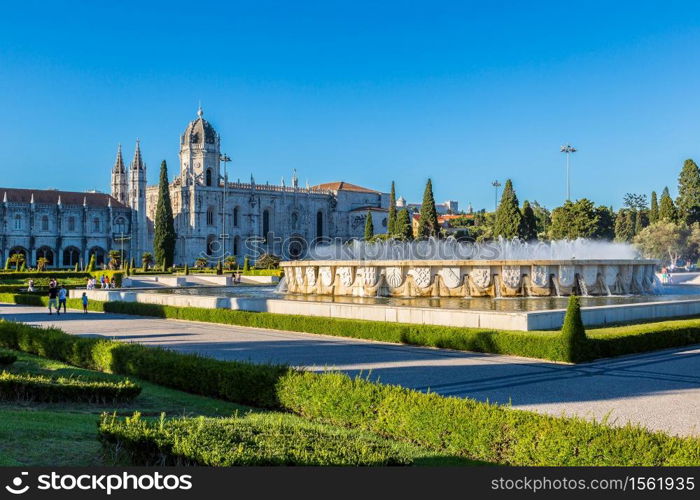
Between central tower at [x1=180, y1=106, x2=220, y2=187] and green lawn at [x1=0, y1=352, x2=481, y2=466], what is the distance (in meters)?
66.2

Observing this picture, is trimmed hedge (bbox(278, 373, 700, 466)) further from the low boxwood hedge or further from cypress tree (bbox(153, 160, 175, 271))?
cypress tree (bbox(153, 160, 175, 271))

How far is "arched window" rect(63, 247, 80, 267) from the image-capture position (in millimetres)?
68688

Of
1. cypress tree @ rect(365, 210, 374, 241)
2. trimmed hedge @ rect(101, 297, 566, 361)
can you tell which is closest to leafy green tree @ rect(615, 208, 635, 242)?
cypress tree @ rect(365, 210, 374, 241)

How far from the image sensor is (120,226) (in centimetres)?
7100

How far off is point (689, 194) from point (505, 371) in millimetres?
55825

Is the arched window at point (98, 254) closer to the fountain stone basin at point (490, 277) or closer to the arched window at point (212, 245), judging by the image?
the arched window at point (212, 245)

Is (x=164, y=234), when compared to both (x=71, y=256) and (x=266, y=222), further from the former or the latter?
(x=266, y=222)

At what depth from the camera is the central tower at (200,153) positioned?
73.5 metres

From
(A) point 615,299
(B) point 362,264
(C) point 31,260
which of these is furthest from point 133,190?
(A) point 615,299

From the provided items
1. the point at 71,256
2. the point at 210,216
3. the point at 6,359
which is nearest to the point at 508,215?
the point at 210,216

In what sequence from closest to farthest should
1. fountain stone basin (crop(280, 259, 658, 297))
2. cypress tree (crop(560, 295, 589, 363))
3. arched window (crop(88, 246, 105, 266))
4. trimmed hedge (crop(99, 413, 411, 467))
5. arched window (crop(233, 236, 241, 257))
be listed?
trimmed hedge (crop(99, 413, 411, 467)), cypress tree (crop(560, 295, 589, 363)), fountain stone basin (crop(280, 259, 658, 297)), arched window (crop(88, 246, 105, 266)), arched window (crop(233, 236, 241, 257))

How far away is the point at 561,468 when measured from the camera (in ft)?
14.0

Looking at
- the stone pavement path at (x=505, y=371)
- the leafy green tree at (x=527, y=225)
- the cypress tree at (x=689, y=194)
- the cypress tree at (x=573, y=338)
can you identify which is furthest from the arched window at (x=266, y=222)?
the cypress tree at (x=573, y=338)

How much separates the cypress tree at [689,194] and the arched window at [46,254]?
57.8 m
